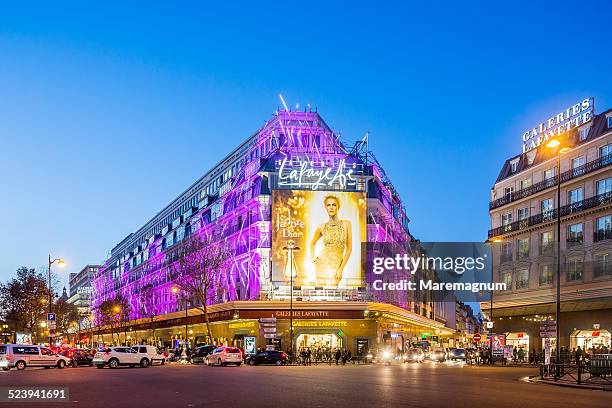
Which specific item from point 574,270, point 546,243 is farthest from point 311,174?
point 574,270

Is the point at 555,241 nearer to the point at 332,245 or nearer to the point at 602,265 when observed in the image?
the point at 602,265

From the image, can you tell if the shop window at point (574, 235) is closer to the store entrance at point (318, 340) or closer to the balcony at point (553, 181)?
the balcony at point (553, 181)

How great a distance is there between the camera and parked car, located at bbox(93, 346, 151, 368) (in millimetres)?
52594

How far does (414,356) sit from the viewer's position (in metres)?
71.2

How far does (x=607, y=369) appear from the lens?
32.8 m

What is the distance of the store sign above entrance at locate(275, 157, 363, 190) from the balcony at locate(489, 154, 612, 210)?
628 inches

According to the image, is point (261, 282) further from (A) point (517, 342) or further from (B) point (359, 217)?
(A) point (517, 342)

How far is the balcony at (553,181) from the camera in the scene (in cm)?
5622

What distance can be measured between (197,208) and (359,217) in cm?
3992

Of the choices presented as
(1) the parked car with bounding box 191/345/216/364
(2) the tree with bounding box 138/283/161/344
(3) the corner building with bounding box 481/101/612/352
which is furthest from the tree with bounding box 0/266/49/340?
(3) the corner building with bounding box 481/101/612/352

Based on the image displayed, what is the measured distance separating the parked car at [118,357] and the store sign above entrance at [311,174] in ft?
86.6

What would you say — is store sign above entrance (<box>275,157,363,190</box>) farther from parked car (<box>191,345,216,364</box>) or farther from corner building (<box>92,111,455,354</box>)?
parked car (<box>191,345,216,364</box>)

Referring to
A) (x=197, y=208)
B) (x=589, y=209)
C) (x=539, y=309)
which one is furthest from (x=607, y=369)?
(x=197, y=208)

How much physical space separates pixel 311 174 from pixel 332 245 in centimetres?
780
